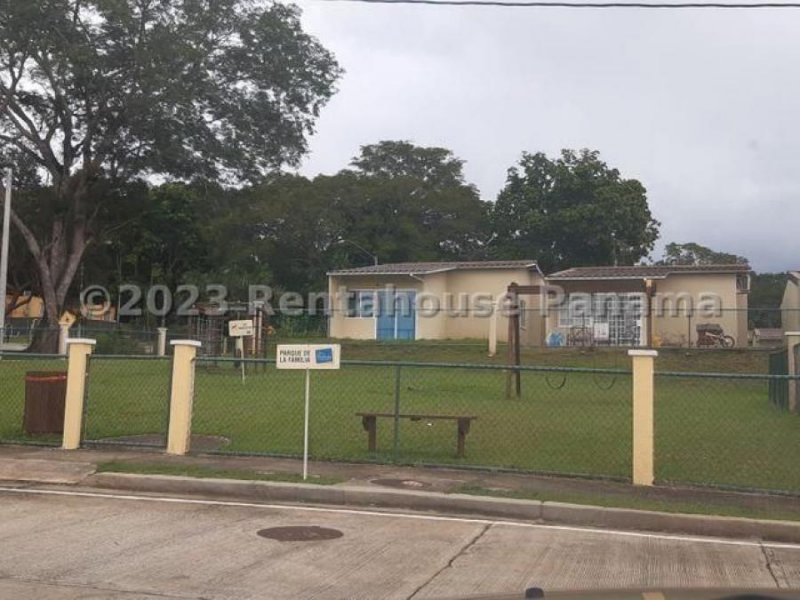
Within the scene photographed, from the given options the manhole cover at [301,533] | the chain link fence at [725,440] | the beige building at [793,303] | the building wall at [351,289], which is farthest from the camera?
the building wall at [351,289]

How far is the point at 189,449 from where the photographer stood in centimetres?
1295

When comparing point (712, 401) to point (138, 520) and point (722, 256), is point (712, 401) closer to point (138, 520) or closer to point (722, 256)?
point (138, 520)

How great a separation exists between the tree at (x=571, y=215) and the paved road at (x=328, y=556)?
53.5m

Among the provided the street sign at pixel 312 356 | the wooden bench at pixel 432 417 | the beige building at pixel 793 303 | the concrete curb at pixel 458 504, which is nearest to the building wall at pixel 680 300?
the beige building at pixel 793 303

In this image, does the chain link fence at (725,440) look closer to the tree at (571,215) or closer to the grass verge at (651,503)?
the grass verge at (651,503)

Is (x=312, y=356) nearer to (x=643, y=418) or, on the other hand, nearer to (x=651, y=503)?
(x=643, y=418)

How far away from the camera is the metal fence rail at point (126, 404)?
13.8 meters

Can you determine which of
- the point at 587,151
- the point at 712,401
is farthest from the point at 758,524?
the point at 587,151

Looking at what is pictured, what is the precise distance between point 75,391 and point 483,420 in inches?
273

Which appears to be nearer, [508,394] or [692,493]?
[692,493]

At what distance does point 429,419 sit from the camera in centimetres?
1389

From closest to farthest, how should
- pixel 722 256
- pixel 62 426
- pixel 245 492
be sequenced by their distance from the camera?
pixel 245 492 → pixel 62 426 → pixel 722 256

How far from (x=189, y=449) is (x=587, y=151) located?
56716 mm

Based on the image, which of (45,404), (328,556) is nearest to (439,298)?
(45,404)
